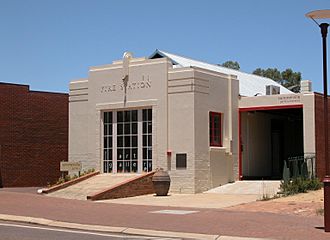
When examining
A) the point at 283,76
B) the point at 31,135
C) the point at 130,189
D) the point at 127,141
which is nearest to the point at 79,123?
the point at 127,141

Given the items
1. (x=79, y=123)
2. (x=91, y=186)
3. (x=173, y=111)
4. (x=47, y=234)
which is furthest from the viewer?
(x=79, y=123)

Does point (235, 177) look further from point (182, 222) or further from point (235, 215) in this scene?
point (182, 222)

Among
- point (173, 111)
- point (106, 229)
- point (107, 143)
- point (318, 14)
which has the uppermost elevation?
point (318, 14)

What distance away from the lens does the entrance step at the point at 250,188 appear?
26125 millimetres

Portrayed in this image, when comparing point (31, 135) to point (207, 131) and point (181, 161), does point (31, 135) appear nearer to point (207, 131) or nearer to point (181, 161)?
point (181, 161)

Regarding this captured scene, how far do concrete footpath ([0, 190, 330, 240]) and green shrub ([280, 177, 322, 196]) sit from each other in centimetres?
511

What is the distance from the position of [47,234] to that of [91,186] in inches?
513

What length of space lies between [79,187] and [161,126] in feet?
15.1

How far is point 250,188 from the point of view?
2714 cm

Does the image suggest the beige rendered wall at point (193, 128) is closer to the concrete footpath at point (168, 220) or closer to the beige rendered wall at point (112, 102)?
the beige rendered wall at point (112, 102)

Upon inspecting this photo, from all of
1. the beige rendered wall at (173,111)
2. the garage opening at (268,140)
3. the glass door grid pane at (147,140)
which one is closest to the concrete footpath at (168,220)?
the beige rendered wall at (173,111)

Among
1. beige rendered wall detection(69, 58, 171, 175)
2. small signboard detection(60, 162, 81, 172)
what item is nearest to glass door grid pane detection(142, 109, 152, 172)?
beige rendered wall detection(69, 58, 171, 175)

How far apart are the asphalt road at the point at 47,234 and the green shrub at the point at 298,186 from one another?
36.4 feet

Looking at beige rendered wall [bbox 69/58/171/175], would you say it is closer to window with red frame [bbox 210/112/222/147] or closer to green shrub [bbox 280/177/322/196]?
window with red frame [bbox 210/112/222/147]
